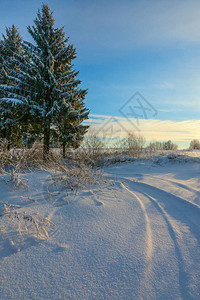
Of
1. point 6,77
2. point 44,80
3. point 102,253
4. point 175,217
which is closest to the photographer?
point 102,253

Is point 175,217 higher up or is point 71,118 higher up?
point 71,118

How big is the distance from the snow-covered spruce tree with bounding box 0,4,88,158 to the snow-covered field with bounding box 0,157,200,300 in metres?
8.28

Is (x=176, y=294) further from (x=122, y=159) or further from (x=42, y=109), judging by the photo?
(x=42, y=109)

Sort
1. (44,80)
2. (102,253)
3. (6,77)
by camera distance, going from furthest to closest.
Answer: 1. (6,77)
2. (44,80)
3. (102,253)

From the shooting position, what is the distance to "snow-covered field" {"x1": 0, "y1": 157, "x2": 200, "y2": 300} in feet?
3.52

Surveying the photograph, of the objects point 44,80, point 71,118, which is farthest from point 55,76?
point 71,118

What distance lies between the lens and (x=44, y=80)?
1128cm

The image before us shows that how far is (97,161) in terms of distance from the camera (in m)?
10.5

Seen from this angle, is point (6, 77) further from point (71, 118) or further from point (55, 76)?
point (71, 118)

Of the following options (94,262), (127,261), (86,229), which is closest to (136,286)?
(127,261)

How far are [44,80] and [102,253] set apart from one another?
39.8 ft

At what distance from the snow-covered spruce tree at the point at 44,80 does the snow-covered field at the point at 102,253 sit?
828 centimetres

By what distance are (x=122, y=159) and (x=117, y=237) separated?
7.93m

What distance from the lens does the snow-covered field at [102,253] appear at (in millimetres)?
1073
